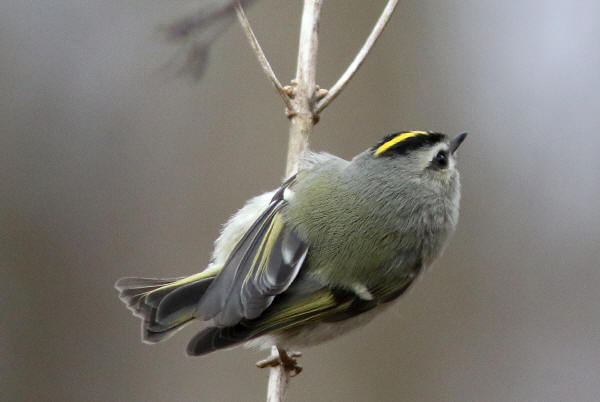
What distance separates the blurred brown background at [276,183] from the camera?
348 centimetres

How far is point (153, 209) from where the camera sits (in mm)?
3520

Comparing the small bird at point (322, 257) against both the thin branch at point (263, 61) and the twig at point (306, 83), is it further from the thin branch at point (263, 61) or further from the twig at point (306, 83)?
the thin branch at point (263, 61)

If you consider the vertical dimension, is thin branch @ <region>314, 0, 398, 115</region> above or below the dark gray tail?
above

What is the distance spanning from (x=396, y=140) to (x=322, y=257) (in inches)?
16.8

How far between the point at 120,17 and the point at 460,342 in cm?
259

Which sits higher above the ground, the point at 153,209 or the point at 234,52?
the point at 234,52

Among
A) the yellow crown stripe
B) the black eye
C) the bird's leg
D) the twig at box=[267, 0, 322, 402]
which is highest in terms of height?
the twig at box=[267, 0, 322, 402]

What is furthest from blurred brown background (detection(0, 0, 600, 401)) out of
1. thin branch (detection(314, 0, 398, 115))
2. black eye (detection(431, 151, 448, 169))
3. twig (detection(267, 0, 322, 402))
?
black eye (detection(431, 151, 448, 169))

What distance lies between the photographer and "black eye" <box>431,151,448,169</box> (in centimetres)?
205

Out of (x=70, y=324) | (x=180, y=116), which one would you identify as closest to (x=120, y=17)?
(x=180, y=116)

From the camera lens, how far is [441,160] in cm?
207

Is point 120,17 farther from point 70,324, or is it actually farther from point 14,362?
point 14,362

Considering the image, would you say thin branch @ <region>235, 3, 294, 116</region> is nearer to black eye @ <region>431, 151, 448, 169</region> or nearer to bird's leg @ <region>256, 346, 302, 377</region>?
black eye @ <region>431, 151, 448, 169</region>

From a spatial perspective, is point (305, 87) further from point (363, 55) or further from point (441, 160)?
point (441, 160)
